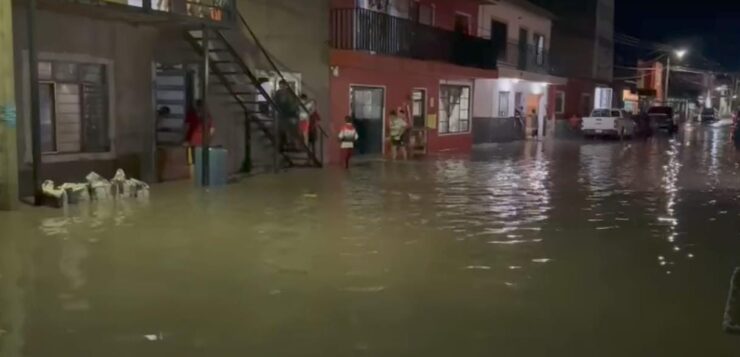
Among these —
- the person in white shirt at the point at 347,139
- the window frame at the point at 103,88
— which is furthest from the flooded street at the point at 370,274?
the person in white shirt at the point at 347,139

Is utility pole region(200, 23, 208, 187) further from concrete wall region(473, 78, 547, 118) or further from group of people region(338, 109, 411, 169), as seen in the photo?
concrete wall region(473, 78, 547, 118)

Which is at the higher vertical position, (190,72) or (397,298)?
(190,72)

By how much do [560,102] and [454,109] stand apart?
16699 millimetres

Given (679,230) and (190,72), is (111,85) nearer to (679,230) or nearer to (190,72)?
(190,72)

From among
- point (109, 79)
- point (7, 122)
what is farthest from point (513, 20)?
point (7, 122)

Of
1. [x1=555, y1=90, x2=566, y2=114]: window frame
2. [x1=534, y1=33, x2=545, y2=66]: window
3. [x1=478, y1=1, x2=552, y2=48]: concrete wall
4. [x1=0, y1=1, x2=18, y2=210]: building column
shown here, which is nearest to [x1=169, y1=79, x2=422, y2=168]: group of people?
[x1=0, y1=1, x2=18, y2=210]: building column

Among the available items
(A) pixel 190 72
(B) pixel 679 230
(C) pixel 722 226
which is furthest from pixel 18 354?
(A) pixel 190 72

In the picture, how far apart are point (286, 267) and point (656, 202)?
342 inches

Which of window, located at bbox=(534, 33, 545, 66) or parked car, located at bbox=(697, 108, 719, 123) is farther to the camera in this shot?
parked car, located at bbox=(697, 108, 719, 123)

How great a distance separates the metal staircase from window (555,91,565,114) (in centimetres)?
2695

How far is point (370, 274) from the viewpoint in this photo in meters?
8.63

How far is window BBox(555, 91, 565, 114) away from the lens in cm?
4535

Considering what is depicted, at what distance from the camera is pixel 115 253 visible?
9.60 m

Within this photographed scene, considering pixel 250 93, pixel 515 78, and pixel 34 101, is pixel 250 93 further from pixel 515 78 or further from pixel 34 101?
pixel 515 78
